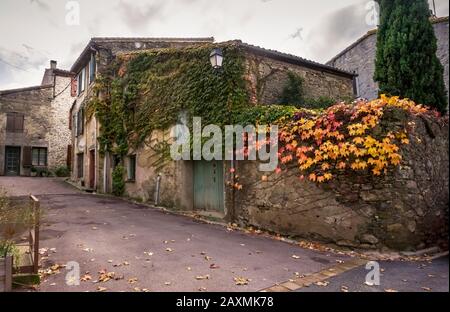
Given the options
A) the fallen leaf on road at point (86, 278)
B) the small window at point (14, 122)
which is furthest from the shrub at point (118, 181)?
the small window at point (14, 122)

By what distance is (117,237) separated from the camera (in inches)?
264

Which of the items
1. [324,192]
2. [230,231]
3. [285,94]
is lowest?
[230,231]

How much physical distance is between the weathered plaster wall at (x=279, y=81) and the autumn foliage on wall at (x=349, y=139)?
307cm

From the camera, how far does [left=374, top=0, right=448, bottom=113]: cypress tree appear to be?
8.42m

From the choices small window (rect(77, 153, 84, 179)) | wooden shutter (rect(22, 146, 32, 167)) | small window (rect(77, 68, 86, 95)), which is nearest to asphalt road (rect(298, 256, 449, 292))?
small window (rect(77, 153, 84, 179))

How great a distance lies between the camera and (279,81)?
35.1 ft

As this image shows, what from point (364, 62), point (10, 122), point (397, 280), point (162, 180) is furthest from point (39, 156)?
point (397, 280)

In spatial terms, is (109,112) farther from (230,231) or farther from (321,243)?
(321,243)

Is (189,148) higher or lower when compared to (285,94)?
lower

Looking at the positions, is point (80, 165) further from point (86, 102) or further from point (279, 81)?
point (279, 81)

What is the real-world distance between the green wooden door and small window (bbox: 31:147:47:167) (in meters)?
19.0

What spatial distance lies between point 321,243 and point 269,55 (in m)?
6.59

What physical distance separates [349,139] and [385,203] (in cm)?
143
